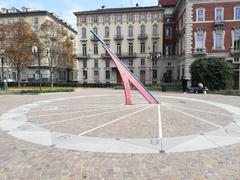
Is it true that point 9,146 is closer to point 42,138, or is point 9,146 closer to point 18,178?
point 42,138

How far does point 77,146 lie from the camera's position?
584 centimetres

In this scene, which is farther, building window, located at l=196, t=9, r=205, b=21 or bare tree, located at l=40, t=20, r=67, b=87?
bare tree, located at l=40, t=20, r=67, b=87

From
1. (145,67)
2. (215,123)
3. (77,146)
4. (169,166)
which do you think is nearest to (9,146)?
(77,146)

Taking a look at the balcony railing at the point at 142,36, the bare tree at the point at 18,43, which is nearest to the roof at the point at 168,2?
the balcony railing at the point at 142,36

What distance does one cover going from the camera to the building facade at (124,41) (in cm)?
5344

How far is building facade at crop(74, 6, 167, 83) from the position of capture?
53438 millimetres

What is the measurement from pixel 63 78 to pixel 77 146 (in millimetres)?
60177

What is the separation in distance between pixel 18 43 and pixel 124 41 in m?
27.8

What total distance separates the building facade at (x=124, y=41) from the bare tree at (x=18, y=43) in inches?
867

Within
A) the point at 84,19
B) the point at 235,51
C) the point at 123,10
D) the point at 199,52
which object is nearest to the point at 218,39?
the point at 235,51

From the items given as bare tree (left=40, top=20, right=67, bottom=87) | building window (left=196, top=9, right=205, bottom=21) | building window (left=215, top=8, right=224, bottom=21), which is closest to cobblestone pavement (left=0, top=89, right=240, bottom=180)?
building window (left=196, top=9, right=205, bottom=21)

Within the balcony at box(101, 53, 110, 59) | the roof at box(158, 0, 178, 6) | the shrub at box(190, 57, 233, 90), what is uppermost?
the roof at box(158, 0, 178, 6)

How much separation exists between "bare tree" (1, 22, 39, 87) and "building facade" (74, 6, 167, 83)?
2202 cm

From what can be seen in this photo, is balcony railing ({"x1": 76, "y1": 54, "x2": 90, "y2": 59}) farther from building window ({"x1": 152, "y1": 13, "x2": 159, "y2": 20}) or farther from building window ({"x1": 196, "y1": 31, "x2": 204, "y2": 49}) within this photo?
building window ({"x1": 196, "y1": 31, "x2": 204, "y2": 49})
